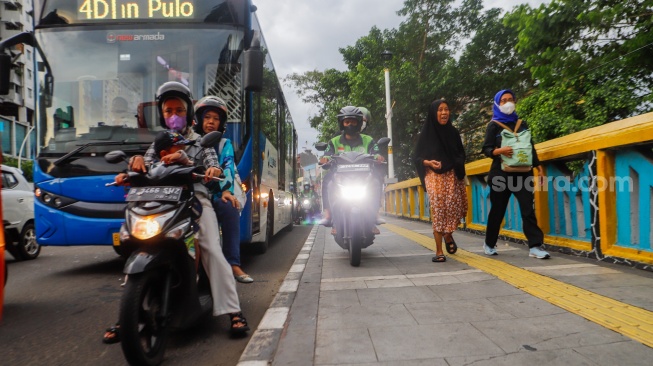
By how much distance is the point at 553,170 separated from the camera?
5.55 meters

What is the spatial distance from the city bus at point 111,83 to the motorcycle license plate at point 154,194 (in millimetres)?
2490

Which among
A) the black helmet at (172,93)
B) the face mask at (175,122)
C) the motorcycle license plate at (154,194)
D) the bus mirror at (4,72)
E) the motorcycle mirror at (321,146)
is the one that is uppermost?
the bus mirror at (4,72)

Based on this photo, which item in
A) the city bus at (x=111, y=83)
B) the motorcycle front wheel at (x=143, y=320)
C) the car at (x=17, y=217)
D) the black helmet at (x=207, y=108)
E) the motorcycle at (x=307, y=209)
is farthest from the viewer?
the motorcycle at (x=307, y=209)

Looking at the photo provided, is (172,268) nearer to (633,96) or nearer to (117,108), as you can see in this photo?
(117,108)

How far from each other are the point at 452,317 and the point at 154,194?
203 cm

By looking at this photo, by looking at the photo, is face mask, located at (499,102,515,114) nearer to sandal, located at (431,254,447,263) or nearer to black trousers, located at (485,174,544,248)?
black trousers, located at (485,174,544,248)

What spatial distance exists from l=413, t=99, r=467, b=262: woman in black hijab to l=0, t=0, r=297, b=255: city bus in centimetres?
213

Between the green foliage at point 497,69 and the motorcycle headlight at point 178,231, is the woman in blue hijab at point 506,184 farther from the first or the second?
the green foliage at point 497,69

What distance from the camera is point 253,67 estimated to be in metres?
5.01

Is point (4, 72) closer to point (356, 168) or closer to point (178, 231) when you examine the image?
point (178, 231)

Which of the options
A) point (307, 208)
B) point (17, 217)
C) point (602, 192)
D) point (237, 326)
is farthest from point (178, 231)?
point (307, 208)

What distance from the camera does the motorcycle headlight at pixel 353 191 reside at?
17.1 feet

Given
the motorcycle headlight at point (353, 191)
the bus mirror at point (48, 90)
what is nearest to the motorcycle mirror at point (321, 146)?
the motorcycle headlight at point (353, 191)

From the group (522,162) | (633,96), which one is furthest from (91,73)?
(633,96)
